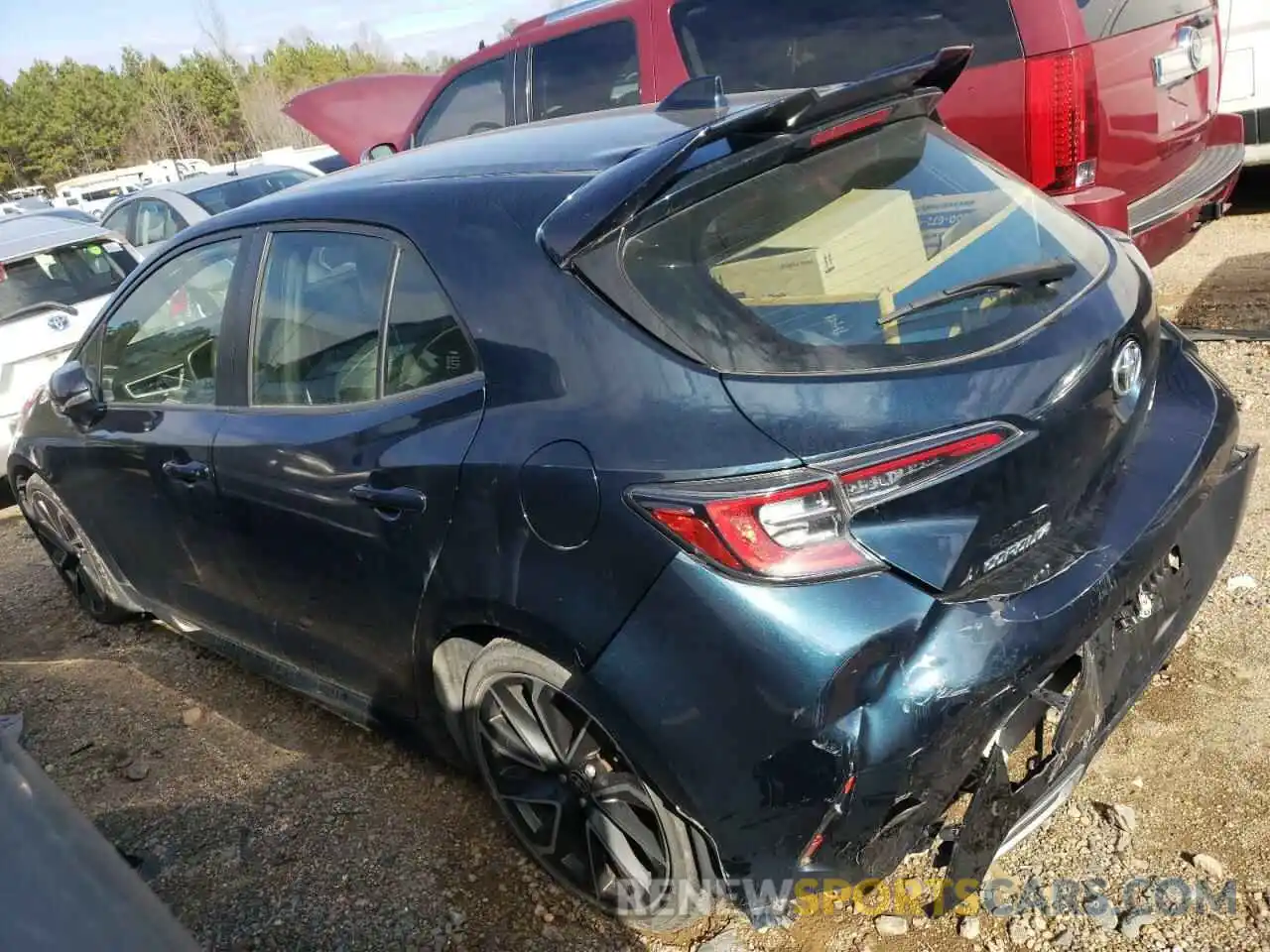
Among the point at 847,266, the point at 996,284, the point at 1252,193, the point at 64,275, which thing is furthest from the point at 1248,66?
the point at 64,275

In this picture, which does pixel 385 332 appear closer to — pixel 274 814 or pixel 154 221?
pixel 274 814

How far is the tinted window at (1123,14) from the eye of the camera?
430 cm

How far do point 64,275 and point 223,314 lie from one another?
4.86 m

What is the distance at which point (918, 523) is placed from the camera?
1.84m

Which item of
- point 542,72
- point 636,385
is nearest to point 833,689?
point 636,385

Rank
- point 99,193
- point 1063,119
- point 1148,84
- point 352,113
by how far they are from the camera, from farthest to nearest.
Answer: point 99,193, point 352,113, point 1148,84, point 1063,119

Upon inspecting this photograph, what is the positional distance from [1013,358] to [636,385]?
0.71m

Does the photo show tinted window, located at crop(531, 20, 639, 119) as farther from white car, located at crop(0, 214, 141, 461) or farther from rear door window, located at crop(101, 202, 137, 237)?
rear door window, located at crop(101, 202, 137, 237)

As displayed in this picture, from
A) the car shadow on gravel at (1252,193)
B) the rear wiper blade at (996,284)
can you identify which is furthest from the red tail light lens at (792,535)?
the car shadow on gravel at (1252,193)

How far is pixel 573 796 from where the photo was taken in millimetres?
2357

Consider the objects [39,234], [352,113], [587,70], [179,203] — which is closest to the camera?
[587,70]

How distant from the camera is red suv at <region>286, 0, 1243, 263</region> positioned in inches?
168

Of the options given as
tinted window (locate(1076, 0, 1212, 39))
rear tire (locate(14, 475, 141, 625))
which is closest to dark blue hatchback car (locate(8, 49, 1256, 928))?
rear tire (locate(14, 475, 141, 625))

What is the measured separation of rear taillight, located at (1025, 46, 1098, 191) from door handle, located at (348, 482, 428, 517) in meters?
3.27
